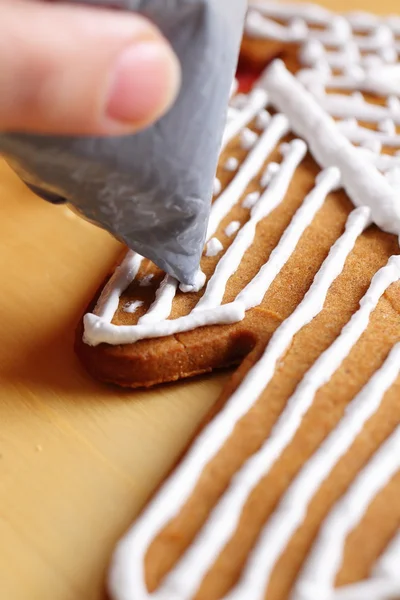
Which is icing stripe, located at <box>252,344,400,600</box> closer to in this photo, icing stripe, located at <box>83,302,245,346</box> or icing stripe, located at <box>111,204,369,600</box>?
icing stripe, located at <box>111,204,369,600</box>

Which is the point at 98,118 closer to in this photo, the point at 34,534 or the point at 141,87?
the point at 141,87

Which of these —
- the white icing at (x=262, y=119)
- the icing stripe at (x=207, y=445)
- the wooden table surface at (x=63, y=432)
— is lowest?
the wooden table surface at (x=63, y=432)

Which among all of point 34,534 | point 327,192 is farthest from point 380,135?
point 34,534

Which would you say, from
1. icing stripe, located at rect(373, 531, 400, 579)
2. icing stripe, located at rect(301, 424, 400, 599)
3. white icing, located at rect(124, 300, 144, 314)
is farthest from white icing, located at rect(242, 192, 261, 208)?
icing stripe, located at rect(373, 531, 400, 579)

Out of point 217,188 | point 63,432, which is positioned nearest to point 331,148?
point 217,188

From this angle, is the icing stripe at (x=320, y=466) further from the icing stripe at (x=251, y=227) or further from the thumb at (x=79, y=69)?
the thumb at (x=79, y=69)

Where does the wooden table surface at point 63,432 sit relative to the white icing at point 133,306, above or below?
below

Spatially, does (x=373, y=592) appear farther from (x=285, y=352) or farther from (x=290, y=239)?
(x=290, y=239)

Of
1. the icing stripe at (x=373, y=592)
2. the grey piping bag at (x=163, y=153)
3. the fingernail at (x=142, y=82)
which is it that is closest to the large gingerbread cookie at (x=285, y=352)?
the icing stripe at (x=373, y=592)
